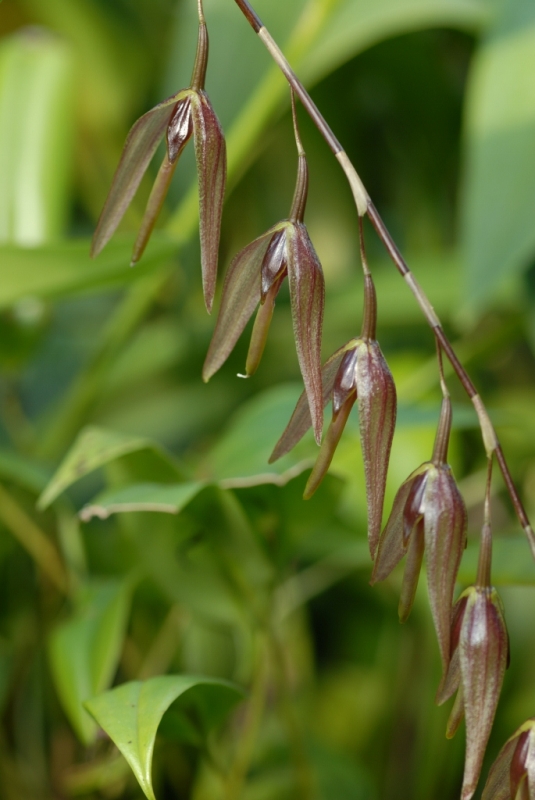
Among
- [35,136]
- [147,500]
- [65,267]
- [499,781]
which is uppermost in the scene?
[35,136]

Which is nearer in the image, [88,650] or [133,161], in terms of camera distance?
[133,161]

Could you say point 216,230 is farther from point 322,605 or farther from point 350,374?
point 322,605

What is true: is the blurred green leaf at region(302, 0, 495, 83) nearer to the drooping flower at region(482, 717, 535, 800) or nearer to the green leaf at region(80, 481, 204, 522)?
the green leaf at region(80, 481, 204, 522)

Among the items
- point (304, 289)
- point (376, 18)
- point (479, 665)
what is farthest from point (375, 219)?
point (376, 18)

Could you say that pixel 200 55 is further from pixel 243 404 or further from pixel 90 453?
pixel 243 404

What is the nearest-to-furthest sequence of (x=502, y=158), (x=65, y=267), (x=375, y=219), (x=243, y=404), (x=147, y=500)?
1. (x=375, y=219)
2. (x=147, y=500)
3. (x=65, y=267)
4. (x=502, y=158)
5. (x=243, y=404)

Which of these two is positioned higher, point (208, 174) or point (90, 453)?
point (208, 174)

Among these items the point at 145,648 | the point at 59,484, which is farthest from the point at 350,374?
the point at 145,648
